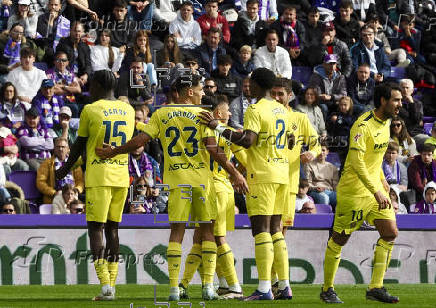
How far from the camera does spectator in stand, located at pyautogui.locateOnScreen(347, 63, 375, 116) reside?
2138 centimetres

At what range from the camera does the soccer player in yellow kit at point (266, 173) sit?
39.8 ft

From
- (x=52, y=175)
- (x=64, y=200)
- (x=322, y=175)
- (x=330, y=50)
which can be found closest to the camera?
(x=64, y=200)

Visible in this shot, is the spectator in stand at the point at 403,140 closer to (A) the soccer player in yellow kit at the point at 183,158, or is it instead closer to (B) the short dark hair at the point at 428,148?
(B) the short dark hair at the point at 428,148

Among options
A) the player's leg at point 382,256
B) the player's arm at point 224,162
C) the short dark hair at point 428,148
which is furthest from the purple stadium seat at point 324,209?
the player's arm at point 224,162

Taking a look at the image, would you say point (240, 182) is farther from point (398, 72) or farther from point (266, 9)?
point (398, 72)

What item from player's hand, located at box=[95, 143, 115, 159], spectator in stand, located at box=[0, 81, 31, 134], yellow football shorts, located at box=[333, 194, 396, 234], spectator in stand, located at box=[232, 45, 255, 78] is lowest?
yellow football shorts, located at box=[333, 194, 396, 234]

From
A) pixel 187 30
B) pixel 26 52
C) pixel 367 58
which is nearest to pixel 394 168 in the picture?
Answer: pixel 367 58

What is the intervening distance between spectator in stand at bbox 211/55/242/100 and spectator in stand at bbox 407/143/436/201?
133 inches

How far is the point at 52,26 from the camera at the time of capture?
21.6 metres

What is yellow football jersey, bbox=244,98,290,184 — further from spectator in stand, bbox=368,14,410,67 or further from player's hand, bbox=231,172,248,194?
spectator in stand, bbox=368,14,410,67

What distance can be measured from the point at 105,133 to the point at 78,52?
856 cm

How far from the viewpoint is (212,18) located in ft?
72.5

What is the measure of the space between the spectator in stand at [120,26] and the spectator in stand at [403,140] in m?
5.21

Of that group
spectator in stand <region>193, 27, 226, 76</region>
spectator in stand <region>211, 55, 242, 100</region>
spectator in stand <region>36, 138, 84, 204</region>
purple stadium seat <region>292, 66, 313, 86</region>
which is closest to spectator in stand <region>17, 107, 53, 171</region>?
spectator in stand <region>36, 138, 84, 204</region>
